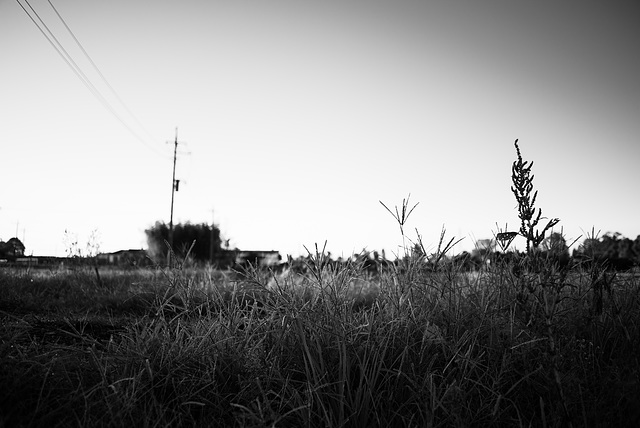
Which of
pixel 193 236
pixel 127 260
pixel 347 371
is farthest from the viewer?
pixel 193 236

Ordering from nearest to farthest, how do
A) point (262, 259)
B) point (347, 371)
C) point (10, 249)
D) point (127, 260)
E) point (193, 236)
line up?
point (347, 371) < point (262, 259) < point (10, 249) < point (127, 260) < point (193, 236)

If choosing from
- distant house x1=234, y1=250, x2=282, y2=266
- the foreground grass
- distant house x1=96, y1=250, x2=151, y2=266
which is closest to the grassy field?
the foreground grass

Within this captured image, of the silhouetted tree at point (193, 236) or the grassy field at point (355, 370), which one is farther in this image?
the silhouetted tree at point (193, 236)

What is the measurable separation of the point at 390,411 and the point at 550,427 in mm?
721

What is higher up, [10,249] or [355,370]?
[10,249]

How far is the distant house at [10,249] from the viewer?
928 centimetres

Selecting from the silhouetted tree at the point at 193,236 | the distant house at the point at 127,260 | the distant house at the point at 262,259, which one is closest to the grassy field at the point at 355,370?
the distant house at the point at 262,259

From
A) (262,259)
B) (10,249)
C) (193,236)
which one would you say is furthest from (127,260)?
(193,236)

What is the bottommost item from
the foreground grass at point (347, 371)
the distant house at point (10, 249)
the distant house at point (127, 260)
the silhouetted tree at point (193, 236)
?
the foreground grass at point (347, 371)

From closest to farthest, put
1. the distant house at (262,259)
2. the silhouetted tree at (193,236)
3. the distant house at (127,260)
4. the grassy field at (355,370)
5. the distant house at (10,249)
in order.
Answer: the grassy field at (355,370)
the distant house at (262,259)
the distant house at (10,249)
the distant house at (127,260)
the silhouetted tree at (193,236)

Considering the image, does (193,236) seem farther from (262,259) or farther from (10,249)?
(262,259)

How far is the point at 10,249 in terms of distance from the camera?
383 inches

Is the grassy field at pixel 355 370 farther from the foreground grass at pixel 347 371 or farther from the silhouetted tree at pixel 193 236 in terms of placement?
the silhouetted tree at pixel 193 236

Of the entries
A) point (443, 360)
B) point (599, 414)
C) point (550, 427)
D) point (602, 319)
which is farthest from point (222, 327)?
point (602, 319)
